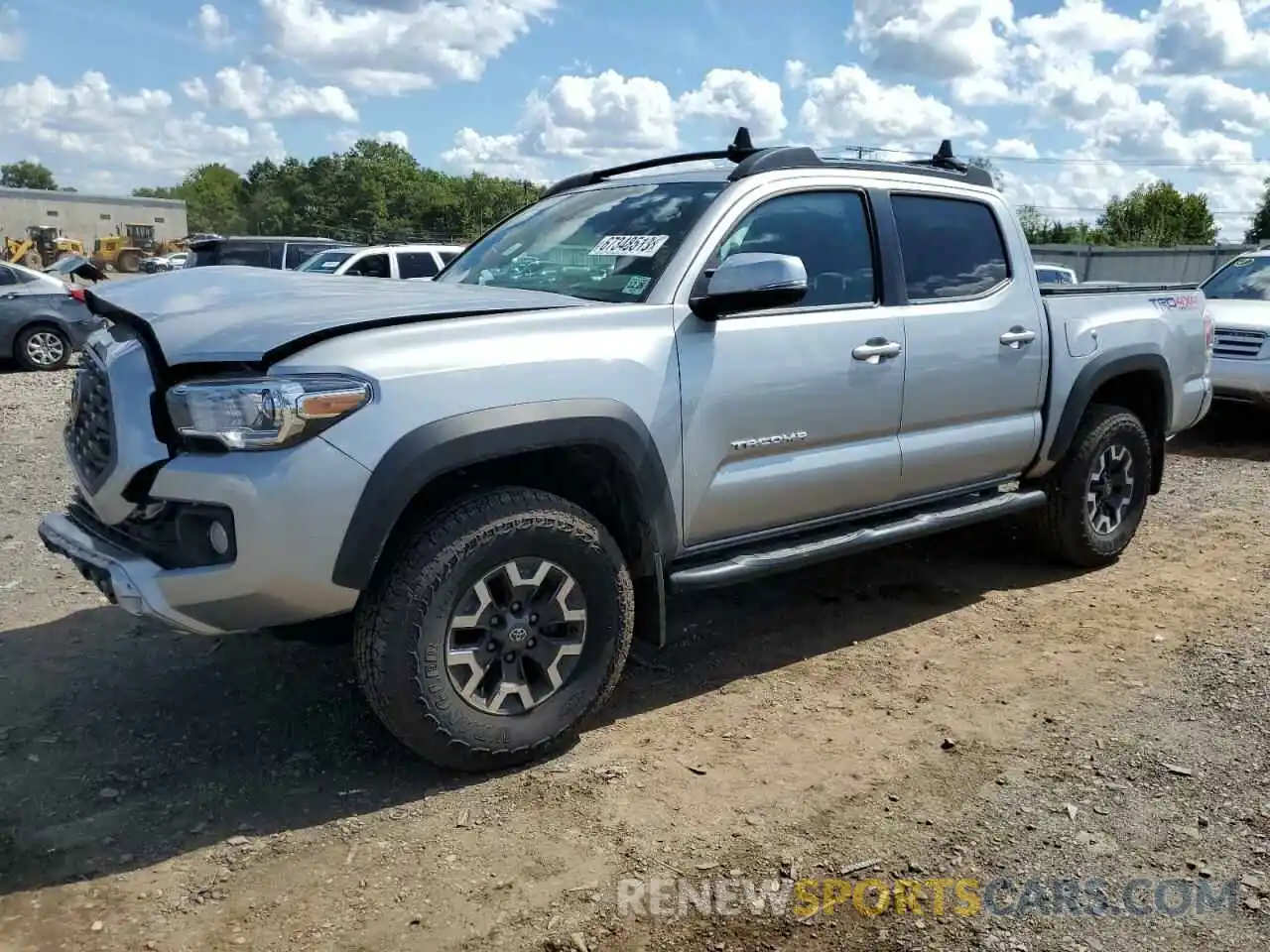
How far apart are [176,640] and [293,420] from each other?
2095mm

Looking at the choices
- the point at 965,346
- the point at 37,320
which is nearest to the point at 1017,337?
the point at 965,346

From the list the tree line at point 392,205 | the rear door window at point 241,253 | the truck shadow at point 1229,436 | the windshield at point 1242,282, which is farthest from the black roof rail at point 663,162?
the tree line at point 392,205

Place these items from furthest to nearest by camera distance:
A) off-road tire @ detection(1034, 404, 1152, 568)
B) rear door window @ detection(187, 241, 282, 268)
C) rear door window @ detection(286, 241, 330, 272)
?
1. rear door window @ detection(286, 241, 330, 272)
2. rear door window @ detection(187, 241, 282, 268)
3. off-road tire @ detection(1034, 404, 1152, 568)

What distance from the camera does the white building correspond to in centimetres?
7119

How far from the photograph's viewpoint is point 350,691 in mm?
3994

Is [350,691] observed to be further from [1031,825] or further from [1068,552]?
[1068,552]

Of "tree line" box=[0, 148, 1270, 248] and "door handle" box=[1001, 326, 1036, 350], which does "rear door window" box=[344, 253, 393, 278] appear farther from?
"tree line" box=[0, 148, 1270, 248]

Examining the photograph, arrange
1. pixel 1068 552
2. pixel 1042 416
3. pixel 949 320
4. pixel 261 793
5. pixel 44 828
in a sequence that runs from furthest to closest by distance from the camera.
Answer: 1. pixel 1068 552
2. pixel 1042 416
3. pixel 949 320
4. pixel 261 793
5. pixel 44 828

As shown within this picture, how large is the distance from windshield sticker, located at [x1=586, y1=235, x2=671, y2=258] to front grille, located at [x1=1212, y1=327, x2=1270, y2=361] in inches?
282

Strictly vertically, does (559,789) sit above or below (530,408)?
below

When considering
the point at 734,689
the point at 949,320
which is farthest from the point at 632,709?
the point at 949,320

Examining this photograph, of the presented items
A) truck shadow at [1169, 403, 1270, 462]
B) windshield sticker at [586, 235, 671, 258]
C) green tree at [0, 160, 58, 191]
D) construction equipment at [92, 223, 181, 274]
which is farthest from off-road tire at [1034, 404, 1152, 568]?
green tree at [0, 160, 58, 191]

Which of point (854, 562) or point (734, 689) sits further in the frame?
point (854, 562)

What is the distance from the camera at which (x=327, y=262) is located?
14.5 meters
